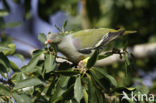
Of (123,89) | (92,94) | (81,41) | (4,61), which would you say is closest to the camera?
(92,94)

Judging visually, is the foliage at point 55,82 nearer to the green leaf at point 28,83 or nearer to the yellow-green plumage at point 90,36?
the green leaf at point 28,83

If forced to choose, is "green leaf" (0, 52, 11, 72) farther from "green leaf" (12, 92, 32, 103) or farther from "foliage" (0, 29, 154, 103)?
"green leaf" (12, 92, 32, 103)

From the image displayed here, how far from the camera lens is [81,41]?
2.35 metres

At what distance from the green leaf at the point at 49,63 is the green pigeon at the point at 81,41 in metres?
0.26

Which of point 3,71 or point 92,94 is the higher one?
point 3,71

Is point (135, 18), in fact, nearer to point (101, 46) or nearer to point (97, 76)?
point (101, 46)

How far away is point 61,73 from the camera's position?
186 cm

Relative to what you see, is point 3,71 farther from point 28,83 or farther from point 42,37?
point 42,37

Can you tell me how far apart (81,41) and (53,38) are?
26cm

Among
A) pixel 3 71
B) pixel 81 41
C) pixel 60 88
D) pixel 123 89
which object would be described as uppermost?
pixel 81 41

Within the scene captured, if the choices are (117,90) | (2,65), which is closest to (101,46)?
(117,90)

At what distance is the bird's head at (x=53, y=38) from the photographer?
86.5 inches

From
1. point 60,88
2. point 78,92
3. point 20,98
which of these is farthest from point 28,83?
point 78,92

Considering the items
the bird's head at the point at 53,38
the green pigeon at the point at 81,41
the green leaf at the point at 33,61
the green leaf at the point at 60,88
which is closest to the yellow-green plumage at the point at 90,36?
the green pigeon at the point at 81,41
